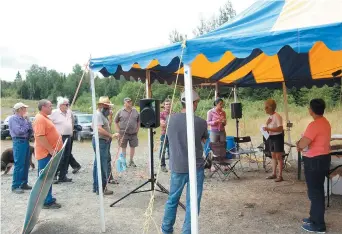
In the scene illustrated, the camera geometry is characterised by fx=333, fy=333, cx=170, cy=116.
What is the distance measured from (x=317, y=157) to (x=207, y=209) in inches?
67.9

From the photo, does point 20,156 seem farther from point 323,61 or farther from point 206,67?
point 323,61

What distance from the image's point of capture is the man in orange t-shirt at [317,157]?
3611 millimetres

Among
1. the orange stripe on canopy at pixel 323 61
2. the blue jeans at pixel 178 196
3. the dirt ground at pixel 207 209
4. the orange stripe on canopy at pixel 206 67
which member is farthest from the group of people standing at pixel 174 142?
the orange stripe on canopy at pixel 323 61

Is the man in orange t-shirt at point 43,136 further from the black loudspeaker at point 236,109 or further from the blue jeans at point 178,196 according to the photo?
the black loudspeaker at point 236,109

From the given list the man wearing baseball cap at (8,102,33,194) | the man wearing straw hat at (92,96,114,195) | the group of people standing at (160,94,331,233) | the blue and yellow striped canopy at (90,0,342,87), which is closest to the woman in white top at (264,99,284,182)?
the blue and yellow striped canopy at (90,0,342,87)

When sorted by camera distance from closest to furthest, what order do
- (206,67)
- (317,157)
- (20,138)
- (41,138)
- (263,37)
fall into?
(263,37) → (317,157) → (41,138) → (20,138) → (206,67)

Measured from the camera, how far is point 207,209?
4.65 meters

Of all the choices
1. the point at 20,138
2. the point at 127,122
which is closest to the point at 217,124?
the point at 127,122

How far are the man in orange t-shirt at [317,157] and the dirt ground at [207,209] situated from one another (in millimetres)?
319

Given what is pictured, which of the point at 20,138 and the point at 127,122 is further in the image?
the point at 127,122

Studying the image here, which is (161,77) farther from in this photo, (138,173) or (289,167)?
(289,167)

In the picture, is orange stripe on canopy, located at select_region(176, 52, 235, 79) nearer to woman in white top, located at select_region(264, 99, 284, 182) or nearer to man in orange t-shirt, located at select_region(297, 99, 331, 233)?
woman in white top, located at select_region(264, 99, 284, 182)

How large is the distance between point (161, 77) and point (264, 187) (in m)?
2.67

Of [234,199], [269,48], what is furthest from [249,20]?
[234,199]
